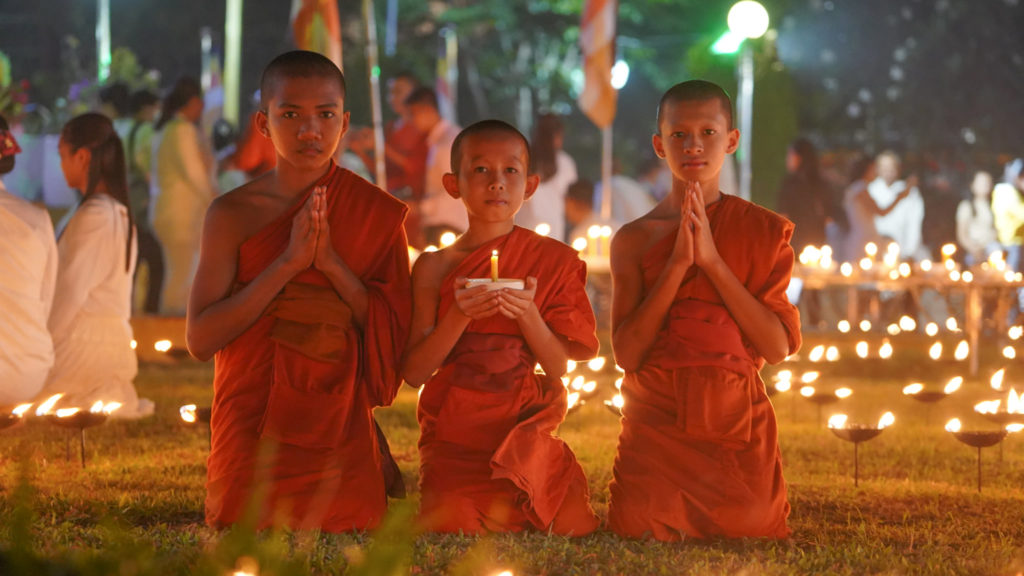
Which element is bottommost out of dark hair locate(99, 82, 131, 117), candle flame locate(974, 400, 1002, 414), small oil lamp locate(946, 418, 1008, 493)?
small oil lamp locate(946, 418, 1008, 493)

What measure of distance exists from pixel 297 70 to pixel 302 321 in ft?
2.88

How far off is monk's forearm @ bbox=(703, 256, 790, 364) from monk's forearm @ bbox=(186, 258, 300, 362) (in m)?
1.46

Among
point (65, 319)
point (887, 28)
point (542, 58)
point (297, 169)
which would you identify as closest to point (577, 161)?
point (542, 58)

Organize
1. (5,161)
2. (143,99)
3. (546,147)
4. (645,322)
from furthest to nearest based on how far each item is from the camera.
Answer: (143,99), (546,147), (5,161), (645,322)

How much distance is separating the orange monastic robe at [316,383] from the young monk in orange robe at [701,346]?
2.86 ft

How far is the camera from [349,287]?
449 centimetres

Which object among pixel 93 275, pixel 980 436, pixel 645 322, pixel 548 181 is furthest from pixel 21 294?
pixel 548 181

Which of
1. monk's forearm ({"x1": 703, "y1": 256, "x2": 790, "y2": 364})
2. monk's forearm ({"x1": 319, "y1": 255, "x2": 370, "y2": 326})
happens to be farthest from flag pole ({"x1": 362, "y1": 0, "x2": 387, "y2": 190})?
monk's forearm ({"x1": 703, "y1": 256, "x2": 790, "y2": 364})

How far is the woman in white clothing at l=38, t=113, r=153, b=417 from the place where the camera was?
7.06 meters

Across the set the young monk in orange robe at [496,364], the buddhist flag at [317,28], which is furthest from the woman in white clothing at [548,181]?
the young monk in orange robe at [496,364]

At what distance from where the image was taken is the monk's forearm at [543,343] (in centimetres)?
446

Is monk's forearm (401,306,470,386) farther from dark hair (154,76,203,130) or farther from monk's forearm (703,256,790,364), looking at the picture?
dark hair (154,76,203,130)

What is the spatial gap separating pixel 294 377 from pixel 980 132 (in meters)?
22.3

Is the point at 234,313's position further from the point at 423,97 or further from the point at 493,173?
the point at 423,97
